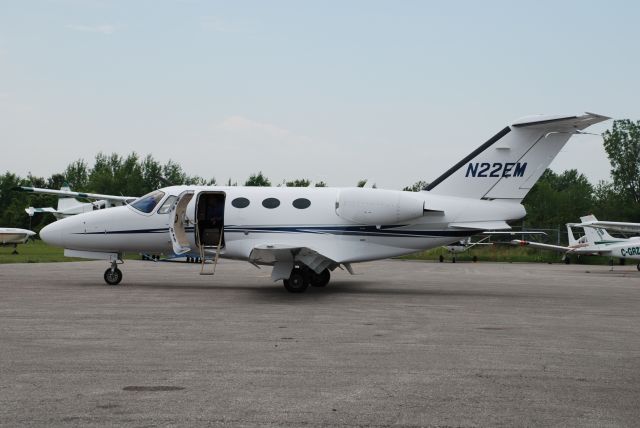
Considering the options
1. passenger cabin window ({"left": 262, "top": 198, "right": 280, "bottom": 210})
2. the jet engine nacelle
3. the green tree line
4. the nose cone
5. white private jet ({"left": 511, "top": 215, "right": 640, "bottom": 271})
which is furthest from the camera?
the green tree line

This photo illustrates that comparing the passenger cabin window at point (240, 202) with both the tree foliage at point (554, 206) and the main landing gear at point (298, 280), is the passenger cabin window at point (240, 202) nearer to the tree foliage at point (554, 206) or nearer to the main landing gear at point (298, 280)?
the main landing gear at point (298, 280)

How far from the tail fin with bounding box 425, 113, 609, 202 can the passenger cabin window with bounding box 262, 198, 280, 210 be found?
4564 mm

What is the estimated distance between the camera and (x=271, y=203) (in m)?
19.4

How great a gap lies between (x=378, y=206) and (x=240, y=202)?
3762 millimetres

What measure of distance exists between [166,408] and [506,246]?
5463cm

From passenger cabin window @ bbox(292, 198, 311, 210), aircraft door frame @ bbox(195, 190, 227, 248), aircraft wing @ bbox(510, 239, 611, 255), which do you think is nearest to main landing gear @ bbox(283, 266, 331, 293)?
passenger cabin window @ bbox(292, 198, 311, 210)

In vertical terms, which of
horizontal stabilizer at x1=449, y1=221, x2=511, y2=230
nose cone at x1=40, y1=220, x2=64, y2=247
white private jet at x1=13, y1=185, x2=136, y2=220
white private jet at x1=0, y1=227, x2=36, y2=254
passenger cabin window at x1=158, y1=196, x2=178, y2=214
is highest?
white private jet at x1=13, y1=185, x2=136, y2=220

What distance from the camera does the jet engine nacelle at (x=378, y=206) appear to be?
60.7ft

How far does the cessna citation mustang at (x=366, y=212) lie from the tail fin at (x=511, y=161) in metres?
→ 0.03

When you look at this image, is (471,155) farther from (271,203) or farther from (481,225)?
(271,203)

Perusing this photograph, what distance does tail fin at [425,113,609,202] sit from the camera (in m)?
18.5

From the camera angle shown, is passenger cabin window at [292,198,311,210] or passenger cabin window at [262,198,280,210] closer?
passenger cabin window at [292,198,311,210]

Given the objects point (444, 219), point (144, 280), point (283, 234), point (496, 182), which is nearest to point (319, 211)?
point (283, 234)

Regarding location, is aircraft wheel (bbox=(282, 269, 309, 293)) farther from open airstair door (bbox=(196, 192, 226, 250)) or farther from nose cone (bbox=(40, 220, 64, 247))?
nose cone (bbox=(40, 220, 64, 247))
